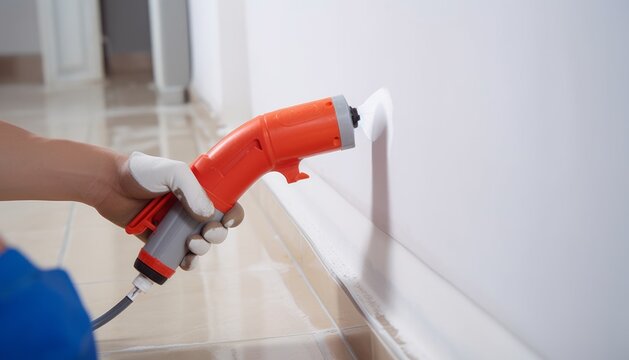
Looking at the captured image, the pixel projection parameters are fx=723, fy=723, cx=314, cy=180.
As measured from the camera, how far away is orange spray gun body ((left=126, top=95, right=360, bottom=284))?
2.66 feet

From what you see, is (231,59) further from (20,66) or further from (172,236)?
(20,66)

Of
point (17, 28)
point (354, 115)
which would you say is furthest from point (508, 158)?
point (17, 28)

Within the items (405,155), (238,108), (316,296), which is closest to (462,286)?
(405,155)

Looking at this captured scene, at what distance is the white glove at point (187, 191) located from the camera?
819 mm

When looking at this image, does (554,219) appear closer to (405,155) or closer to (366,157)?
(405,155)

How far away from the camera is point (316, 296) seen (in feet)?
3.46

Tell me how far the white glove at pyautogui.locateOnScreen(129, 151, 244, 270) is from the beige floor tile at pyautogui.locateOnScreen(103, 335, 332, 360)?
106mm

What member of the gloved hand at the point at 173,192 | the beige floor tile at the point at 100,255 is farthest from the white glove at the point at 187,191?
the beige floor tile at the point at 100,255

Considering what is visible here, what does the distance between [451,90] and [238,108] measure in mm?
1507

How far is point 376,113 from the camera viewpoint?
0.88 metres

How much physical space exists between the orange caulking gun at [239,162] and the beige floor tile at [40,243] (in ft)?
1.41

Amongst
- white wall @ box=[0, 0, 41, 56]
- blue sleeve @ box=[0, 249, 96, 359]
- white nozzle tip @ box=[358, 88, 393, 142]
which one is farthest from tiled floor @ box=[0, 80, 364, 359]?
white wall @ box=[0, 0, 41, 56]

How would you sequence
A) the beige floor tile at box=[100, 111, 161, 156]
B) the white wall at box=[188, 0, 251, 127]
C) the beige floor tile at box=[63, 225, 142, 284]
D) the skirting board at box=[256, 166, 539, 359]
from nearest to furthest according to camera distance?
the skirting board at box=[256, 166, 539, 359]
the beige floor tile at box=[63, 225, 142, 284]
the white wall at box=[188, 0, 251, 127]
the beige floor tile at box=[100, 111, 161, 156]

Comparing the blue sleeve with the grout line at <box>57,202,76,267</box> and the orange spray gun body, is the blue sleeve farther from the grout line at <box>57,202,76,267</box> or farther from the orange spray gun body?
the grout line at <box>57,202,76,267</box>
